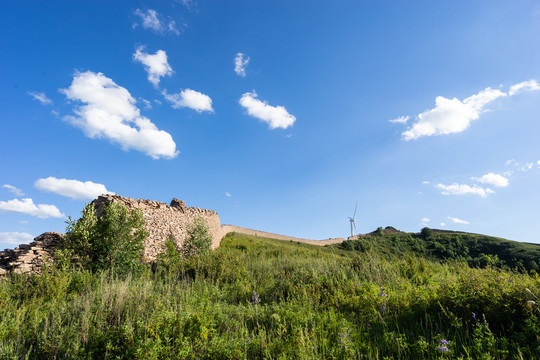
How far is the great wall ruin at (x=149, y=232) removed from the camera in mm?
9148

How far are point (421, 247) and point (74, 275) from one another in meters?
31.3

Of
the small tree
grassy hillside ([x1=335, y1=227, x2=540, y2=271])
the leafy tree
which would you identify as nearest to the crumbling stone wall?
the small tree

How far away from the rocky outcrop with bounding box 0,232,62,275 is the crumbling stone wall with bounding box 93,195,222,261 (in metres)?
1.95

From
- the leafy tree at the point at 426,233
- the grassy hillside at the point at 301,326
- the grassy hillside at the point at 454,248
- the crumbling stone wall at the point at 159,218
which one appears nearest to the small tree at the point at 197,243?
the crumbling stone wall at the point at 159,218

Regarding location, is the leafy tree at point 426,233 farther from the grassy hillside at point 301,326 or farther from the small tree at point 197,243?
the grassy hillside at point 301,326

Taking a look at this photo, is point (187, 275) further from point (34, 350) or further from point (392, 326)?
point (392, 326)

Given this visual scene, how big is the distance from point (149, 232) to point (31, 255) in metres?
4.58

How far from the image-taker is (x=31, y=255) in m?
9.34

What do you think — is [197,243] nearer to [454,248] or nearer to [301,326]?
[301,326]

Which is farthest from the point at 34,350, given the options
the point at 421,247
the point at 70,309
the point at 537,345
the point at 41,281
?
the point at 421,247

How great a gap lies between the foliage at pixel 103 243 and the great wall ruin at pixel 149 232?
822 millimetres

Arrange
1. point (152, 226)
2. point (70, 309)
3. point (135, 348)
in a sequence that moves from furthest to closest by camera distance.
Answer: point (152, 226) → point (70, 309) → point (135, 348)

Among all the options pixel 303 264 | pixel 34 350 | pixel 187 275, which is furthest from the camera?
pixel 303 264

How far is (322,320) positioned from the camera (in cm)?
464
